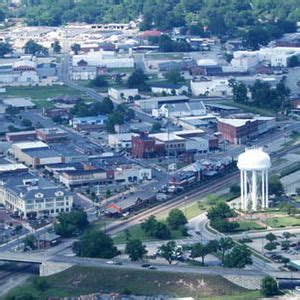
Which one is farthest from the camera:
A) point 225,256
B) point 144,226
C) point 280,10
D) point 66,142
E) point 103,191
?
point 280,10

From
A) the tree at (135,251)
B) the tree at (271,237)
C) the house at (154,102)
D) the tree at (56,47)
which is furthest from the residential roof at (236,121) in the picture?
the tree at (56,47)

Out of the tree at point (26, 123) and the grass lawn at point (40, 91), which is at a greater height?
the tree at point (26, 123)

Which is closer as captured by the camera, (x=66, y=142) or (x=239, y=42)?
(x=66, y=142)

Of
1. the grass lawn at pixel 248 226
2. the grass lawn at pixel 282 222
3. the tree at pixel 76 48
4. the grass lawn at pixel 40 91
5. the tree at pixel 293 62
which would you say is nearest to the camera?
the grass lawn at pixel 248 226

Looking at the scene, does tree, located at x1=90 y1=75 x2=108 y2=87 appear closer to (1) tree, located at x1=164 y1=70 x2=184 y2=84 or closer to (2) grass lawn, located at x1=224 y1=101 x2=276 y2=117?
(1) tree, located at x1=164 y1=70 x2=184 y2=84

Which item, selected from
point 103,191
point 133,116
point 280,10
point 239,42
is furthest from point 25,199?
point 280,10

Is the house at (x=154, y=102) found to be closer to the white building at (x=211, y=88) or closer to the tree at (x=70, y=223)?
the white building at (x=211, y=88)

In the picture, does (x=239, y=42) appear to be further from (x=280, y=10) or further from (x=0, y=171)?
(x=0, y=171)
